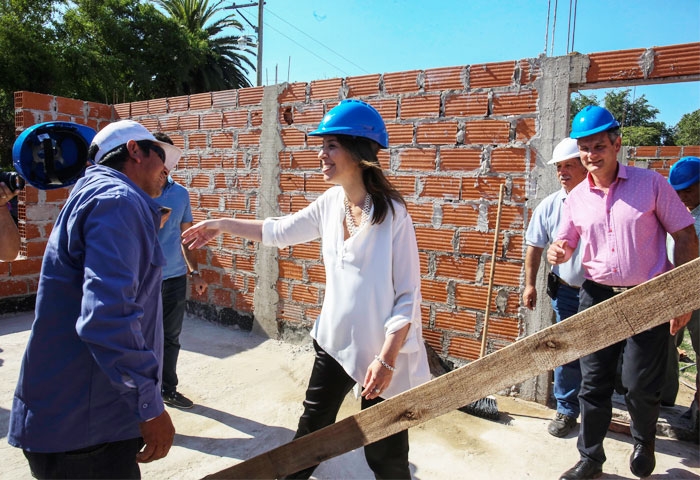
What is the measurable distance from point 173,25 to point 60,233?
84.3 ft

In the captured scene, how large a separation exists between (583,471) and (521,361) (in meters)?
1.88

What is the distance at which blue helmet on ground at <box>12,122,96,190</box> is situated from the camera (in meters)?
1.91

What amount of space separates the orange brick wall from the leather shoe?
1.14 m

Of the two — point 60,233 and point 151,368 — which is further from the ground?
point 60,233

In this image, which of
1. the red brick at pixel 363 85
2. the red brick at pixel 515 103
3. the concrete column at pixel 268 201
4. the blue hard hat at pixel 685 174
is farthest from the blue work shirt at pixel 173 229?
the blue hard hat at pixel 685 174

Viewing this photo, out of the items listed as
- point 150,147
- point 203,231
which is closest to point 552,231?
point 203,231

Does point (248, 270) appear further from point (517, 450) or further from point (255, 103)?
point (517, 450)

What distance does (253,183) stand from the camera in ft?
16.6

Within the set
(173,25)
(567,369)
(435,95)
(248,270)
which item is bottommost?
(567,369)

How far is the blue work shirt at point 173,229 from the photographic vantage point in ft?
11.5

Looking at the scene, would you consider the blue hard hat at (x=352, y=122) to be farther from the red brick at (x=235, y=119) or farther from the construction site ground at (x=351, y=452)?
A: the red brick at (x=235, y=119)

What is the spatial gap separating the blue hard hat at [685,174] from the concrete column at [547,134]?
3.41 ft

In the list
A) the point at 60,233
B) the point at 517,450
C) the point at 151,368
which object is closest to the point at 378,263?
the point at 151,368

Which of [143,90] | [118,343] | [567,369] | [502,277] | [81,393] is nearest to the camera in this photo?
[118,343]
